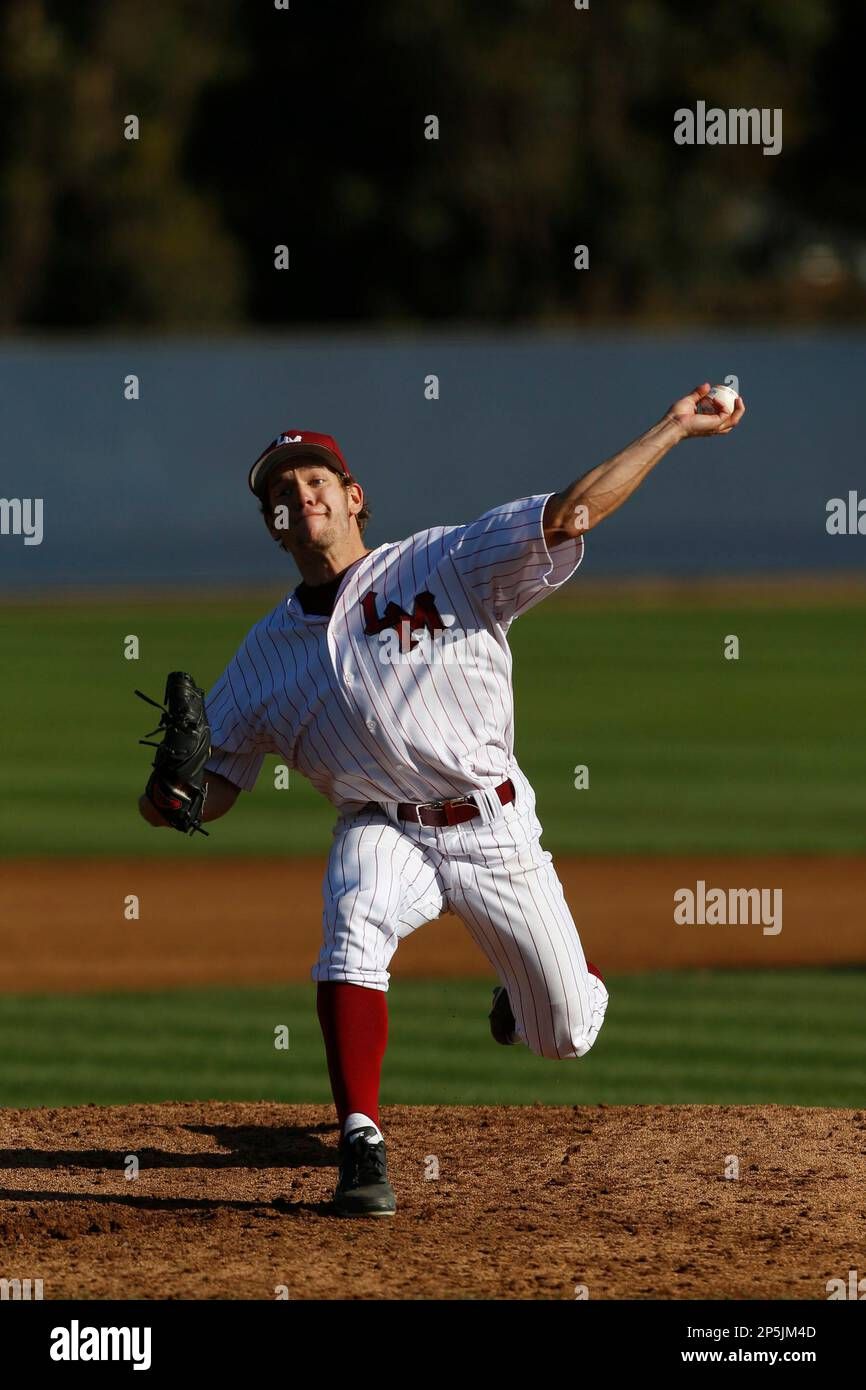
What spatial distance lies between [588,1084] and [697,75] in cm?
3109

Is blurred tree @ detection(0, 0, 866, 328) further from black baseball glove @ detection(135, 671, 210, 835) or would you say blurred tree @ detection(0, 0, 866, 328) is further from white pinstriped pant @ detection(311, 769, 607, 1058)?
black baseball glove @ detection(135, 671, 210, 835)

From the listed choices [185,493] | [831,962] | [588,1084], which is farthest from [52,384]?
[588,1084]

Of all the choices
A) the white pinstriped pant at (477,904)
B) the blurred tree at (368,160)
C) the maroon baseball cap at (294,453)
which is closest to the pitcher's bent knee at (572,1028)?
the white pinstriped pant at (477,904)

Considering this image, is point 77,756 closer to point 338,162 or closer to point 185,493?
point 185,493

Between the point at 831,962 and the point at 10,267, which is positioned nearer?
the point at 831,962

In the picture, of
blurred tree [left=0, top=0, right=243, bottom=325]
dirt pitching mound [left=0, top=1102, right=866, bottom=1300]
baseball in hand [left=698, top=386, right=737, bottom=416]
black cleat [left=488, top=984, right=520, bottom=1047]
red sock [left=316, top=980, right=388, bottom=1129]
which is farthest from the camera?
blurred tree [left=0, top=0, right=243, bottom=325]

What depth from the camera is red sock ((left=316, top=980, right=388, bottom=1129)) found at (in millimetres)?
4879

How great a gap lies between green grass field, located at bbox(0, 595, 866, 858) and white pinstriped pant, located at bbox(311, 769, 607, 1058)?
604 centimetres

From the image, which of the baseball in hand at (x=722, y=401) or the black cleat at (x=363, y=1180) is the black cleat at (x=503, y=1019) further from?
the baseball in hand at (x=722, y=401)

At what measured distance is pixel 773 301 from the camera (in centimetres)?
3644

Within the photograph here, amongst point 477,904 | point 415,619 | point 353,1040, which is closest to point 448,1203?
point 353,1040

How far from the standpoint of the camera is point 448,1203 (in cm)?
502

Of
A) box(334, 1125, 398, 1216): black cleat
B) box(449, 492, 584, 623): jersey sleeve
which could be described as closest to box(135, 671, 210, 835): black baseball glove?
box(449, 492, 584, 623): jersey sleeve

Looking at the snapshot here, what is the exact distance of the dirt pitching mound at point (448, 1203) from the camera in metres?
4.38
